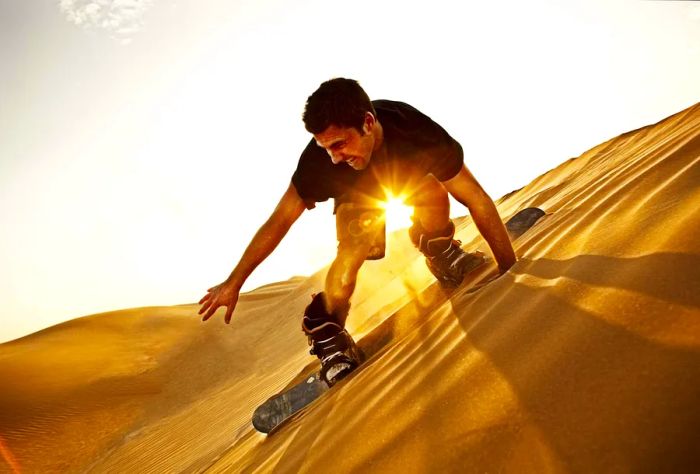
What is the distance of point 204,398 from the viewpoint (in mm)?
6789

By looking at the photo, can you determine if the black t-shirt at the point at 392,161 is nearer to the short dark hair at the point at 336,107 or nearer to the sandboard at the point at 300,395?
the short dark hair at the point at 336,107

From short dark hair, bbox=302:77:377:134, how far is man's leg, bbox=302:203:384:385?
2.01 ft

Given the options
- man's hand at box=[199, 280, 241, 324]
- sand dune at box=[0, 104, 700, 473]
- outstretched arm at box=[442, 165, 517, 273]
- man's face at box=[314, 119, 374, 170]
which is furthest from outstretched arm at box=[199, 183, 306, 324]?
outstretched arm at box=[442, 165, 517, 273]

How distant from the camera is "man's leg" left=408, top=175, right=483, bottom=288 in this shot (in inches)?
122

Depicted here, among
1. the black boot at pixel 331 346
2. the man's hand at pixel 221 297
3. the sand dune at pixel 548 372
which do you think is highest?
the man's hand at pixel 221 297

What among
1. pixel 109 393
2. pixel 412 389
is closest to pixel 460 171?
pixel 412 389

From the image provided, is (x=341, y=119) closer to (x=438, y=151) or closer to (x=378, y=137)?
(x=378, y=137)

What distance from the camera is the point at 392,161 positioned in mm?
2518

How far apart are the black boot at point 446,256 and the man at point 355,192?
591 mm

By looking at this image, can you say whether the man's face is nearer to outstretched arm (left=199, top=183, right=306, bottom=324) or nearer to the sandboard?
outstretched arm (left=199, top=183, right=306, bottom=324)

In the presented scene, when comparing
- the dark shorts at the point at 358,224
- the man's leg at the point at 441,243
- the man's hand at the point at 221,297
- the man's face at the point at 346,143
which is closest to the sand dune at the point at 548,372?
the man's leg at the point at 441,243

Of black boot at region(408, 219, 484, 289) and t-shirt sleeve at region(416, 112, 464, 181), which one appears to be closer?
t-shirt sleeve at region(416, 112, 464, 181)

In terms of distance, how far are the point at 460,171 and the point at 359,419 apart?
1536 mm

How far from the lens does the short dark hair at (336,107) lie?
216 centimetres
